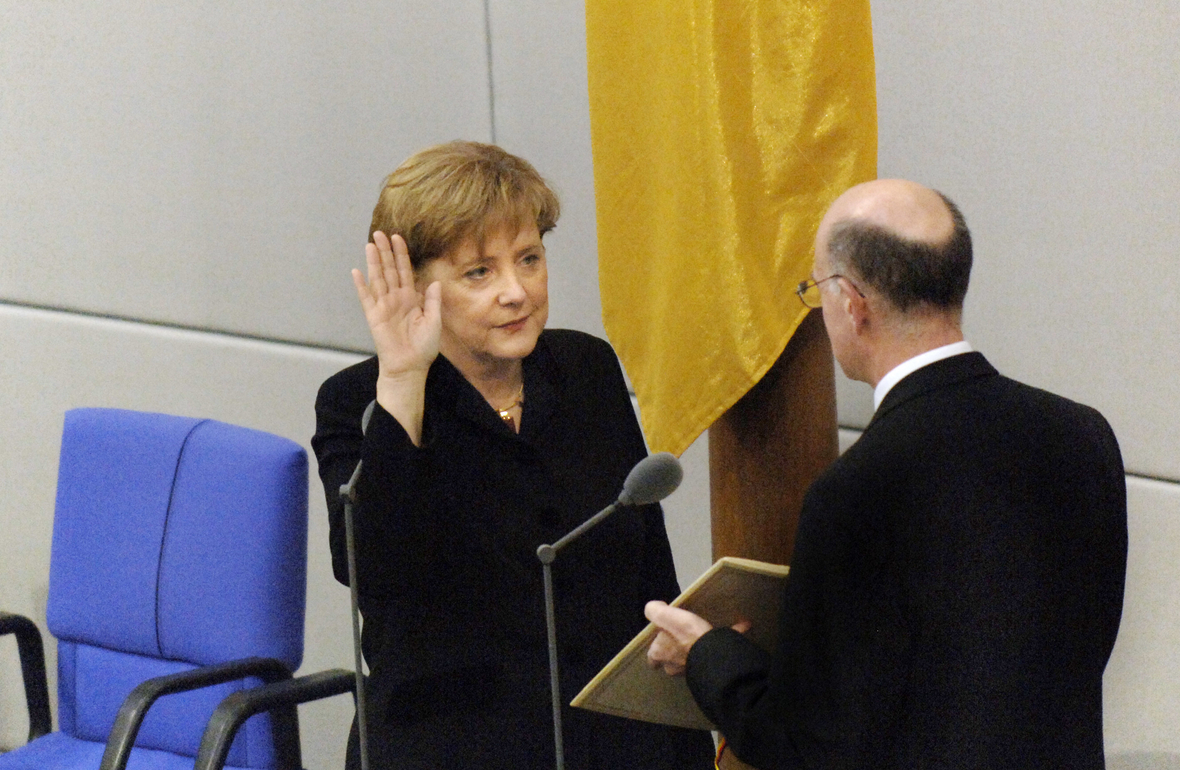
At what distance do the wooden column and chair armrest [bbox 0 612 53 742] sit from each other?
156 centimetres

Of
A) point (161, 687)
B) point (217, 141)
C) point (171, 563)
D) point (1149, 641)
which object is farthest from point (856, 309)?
point (217, 141)

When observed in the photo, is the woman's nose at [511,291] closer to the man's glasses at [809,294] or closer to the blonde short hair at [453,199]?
the blonde short hair at [453,199]

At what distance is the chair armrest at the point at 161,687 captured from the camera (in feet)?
6.91

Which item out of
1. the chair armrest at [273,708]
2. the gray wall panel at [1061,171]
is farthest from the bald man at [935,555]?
the chair armrest at [273,708]

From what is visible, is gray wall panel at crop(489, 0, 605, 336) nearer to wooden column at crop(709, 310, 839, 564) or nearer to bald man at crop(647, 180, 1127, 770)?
wooden column at crop(709, 310, 839, 564)

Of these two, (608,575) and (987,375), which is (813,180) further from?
(608,575)

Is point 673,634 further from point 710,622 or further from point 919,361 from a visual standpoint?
point 919,361

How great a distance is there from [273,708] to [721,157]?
3.80ft

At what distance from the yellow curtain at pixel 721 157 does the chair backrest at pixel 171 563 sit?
31.9 inches

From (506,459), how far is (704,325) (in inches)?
12.5

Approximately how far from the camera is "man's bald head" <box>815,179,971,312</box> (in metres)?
1.41

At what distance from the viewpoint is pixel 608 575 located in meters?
1.77

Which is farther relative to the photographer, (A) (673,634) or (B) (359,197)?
(B) (359,197)

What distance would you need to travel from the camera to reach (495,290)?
1.68 metres
